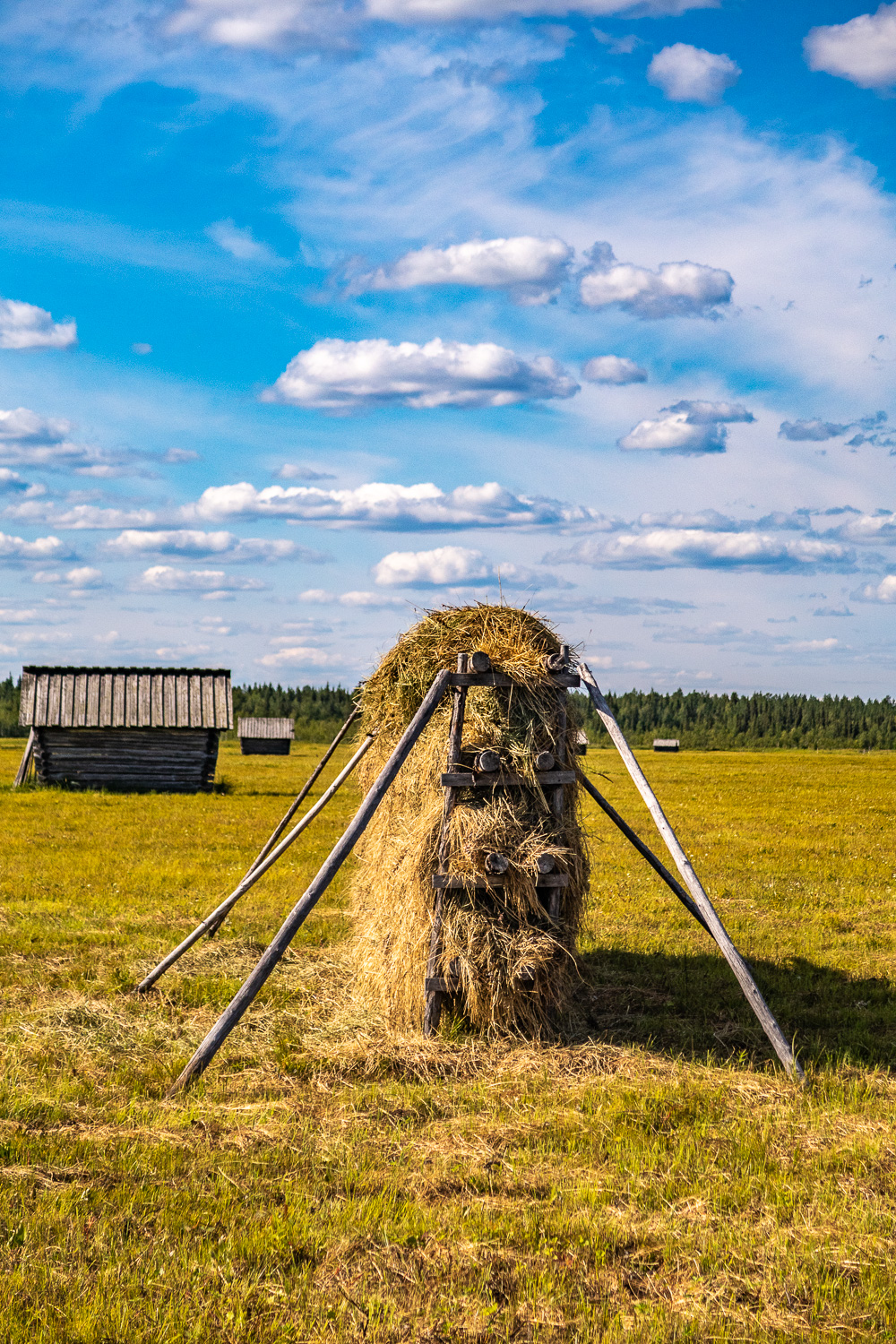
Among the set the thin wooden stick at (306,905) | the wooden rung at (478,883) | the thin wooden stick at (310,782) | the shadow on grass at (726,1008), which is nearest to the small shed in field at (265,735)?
the thin wooden stick at (310,782)

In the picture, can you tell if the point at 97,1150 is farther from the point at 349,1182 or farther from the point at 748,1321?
the point at 748,1321

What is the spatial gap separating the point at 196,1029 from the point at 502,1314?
5040 millimetres

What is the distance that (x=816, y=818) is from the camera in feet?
91.0

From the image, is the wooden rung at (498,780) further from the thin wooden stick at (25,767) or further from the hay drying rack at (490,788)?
the thin wooden stick at (25,767)

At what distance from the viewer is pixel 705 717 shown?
480ft

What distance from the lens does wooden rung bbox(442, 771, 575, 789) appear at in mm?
8766

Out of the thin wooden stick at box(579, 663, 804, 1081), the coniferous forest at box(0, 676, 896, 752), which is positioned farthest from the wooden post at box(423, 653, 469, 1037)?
the coniferous forest at box(0, 676, 896, 752)

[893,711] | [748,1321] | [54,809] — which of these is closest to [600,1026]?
[748,1321]

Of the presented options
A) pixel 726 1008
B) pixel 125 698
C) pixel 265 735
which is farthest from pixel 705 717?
pixel 726 1008

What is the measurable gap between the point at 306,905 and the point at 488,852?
1629 mm

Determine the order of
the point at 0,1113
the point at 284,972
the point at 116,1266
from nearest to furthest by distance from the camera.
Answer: the point at 116,1266 < the point at 0,1113 < the point at 284,972

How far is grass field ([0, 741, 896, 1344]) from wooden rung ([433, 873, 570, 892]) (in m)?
1.29

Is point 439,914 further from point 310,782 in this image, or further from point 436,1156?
point 310,782

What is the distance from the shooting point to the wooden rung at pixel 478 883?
866cm
